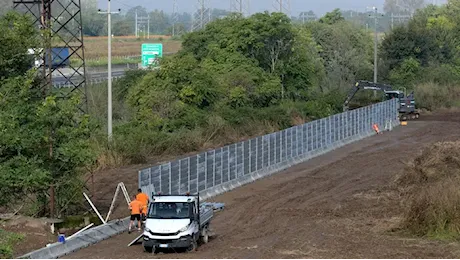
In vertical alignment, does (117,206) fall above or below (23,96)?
below

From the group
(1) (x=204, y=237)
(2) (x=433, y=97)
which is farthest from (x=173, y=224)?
(2) (x=433, y=97)

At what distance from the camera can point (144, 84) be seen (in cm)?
6053

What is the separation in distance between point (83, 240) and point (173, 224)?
3.62 meters

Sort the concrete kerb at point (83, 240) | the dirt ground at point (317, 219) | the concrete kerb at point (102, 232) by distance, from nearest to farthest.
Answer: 1. the concrete kerb at point (83, 240)
2. the concrete kerb at point (102, 232)
3. the dirt ground at point (317, 219)

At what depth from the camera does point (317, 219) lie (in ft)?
109

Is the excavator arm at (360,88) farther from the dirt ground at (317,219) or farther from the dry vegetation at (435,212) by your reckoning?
the dry vegetation at (435,212)

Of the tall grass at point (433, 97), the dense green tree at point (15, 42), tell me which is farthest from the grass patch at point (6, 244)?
the tall grass at point (433, 97)

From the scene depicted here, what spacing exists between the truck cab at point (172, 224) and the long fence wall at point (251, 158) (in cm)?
620

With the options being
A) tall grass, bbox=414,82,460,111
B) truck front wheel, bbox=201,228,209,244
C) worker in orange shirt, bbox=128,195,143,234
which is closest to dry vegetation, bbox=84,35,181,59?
tall grass, bbox=414,82,460,111

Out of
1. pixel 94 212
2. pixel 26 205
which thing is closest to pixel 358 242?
pixel 94 212

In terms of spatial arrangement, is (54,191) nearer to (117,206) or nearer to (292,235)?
(117,206)

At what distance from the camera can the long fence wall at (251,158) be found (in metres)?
36.2

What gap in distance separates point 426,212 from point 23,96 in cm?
1446

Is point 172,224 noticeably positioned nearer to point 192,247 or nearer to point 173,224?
point 173,224
